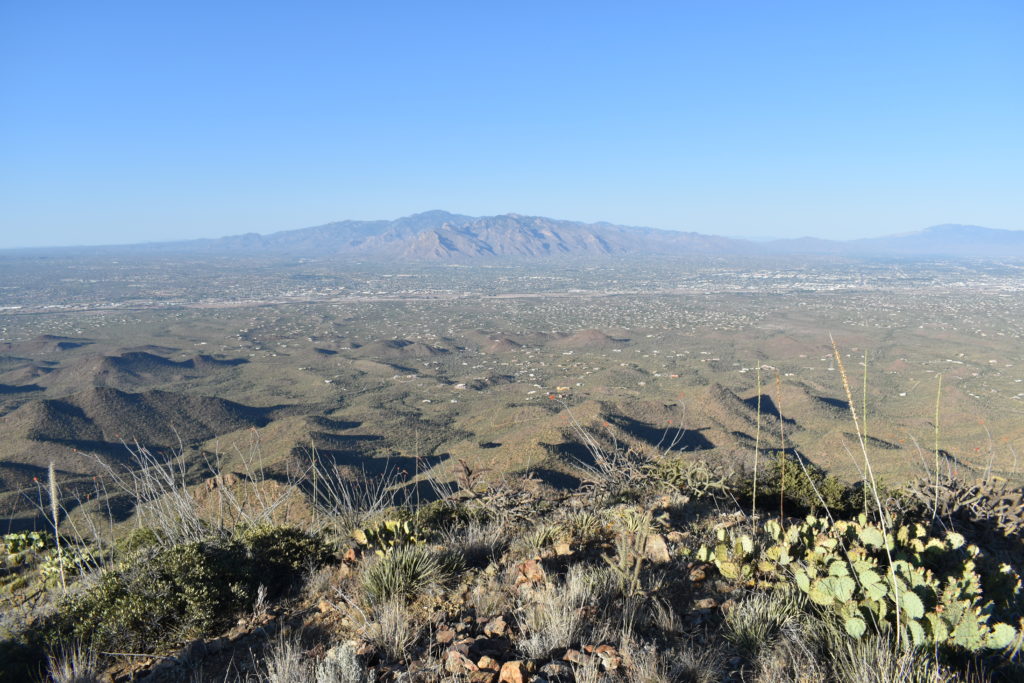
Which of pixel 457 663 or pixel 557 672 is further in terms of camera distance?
pixel 457 663

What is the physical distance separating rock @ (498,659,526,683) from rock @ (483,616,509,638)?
52cm

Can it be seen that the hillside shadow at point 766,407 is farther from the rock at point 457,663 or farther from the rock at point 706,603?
the rock at point 457,663

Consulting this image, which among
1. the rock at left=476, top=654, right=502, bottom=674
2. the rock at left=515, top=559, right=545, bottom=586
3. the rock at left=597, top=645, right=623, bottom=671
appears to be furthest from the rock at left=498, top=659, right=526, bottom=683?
the rock at left=515, top=559, right=545, bottom=586

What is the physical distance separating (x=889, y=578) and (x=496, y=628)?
2756 millimetres

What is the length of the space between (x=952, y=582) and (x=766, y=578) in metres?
1.41

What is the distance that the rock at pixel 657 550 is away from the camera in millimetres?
5168

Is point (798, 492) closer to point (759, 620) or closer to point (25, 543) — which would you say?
point (759, 620)

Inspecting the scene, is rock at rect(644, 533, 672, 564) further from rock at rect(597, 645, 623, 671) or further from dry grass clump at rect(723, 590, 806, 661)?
rock at rect(597, 645, 623, 671)

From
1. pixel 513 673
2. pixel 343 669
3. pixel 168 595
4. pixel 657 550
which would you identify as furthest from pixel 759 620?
pixel 168 595

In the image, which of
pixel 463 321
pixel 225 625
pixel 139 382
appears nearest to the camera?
pixel 225 625

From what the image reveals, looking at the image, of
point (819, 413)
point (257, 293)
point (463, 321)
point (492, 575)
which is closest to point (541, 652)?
point (492, 575)

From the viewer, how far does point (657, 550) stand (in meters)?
5.26

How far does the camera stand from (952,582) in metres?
3.63

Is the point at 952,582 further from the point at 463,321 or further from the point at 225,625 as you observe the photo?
the point at 463,321
